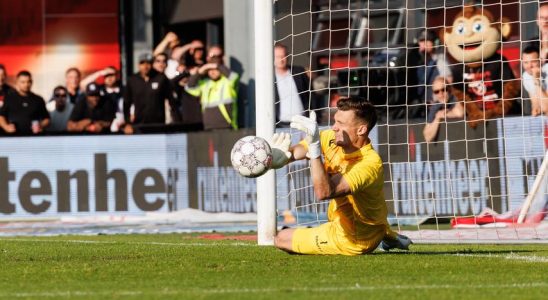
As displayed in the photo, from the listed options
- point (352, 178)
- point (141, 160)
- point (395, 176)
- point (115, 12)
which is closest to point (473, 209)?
point (395, 176)

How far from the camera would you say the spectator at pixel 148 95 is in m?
19.7

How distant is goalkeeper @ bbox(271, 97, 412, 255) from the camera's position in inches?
368

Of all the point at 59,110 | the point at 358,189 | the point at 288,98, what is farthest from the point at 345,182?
the point at 59,110

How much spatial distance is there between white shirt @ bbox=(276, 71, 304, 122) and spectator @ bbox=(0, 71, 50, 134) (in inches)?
214

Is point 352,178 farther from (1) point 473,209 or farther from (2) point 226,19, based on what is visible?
(2) point 226,19

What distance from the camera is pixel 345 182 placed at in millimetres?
9352

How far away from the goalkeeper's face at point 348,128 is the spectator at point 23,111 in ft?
35.8

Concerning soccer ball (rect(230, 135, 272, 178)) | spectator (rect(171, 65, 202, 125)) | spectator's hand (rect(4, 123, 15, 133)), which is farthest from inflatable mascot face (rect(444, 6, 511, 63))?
spectator's hand (rect(4, 123, 15, 133))

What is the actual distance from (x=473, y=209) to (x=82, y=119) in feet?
23.4

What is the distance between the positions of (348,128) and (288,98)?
5.70m

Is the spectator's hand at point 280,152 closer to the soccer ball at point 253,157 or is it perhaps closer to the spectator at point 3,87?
the soccer ball at point 253,157

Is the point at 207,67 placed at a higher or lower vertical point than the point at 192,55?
lower

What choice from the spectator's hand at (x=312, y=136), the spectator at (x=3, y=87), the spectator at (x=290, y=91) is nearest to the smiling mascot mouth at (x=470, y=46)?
the spectator at (x=290, y=91)

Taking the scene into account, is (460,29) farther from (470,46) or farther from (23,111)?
(23,111)
